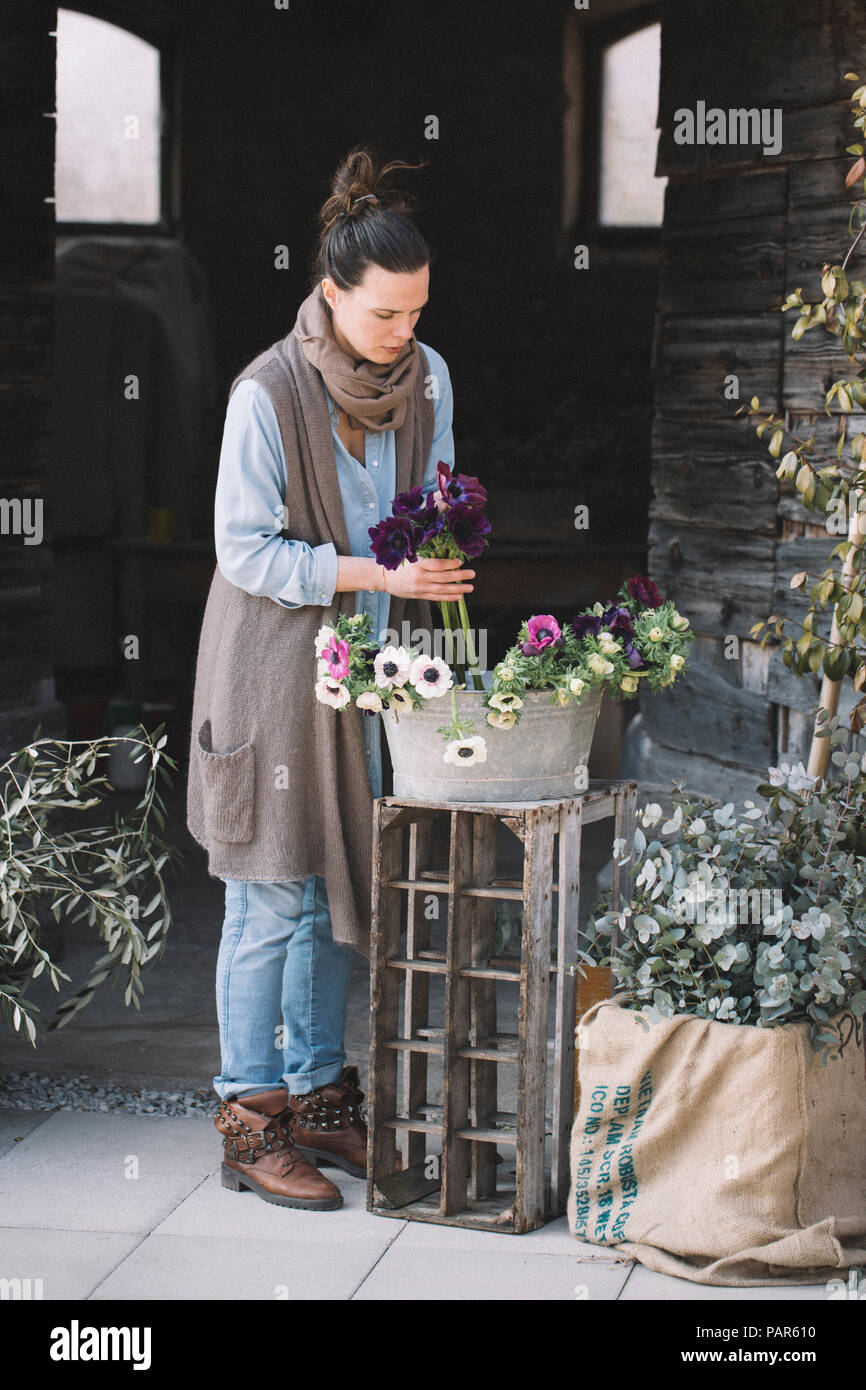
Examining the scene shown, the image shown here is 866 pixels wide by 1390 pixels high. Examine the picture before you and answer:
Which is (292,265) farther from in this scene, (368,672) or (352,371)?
(368,672)

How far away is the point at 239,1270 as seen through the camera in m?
2.85

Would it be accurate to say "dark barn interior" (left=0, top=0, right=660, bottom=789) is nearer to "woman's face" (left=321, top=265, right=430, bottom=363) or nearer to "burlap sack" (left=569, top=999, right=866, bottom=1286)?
"woman's face" (left=321, top=265, right=430, bottom=363)

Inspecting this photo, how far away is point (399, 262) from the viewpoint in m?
2.94

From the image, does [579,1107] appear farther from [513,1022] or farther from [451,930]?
[513,1022]

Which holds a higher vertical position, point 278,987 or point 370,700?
point 370,700

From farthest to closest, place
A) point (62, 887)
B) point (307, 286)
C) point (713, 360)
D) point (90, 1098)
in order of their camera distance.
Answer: point (307, 286) < point (713, 360) < point (90, 1098) < point (62, 887)

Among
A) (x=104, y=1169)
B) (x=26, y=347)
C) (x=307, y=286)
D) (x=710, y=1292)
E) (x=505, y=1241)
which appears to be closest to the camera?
(x=710, y=1292)

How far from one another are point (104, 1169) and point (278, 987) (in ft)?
1.77

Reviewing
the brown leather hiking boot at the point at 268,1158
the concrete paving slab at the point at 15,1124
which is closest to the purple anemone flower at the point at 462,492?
the brown leather hiking boot at the point at 268,1158

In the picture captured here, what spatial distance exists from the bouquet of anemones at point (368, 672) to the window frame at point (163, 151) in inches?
256

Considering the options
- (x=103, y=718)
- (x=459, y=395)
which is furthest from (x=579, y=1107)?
(x=459, y=395)

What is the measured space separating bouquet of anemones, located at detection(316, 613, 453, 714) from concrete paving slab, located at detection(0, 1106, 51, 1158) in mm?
1228

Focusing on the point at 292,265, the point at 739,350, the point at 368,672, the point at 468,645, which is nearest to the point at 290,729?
the point at 368,672

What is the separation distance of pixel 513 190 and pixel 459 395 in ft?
3.73
